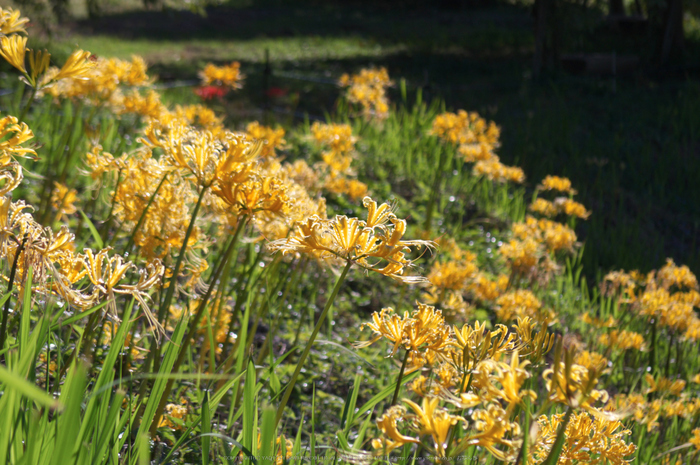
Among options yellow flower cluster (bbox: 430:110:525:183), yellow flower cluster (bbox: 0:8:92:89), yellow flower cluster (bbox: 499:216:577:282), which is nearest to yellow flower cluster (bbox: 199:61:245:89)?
yellow flower cluster (bbox: 430:110:525:183)

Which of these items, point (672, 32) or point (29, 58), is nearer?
point (29, 58)

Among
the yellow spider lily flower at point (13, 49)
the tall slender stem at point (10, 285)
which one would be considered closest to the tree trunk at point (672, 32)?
the yellow spider lily flower at point (13, 49)

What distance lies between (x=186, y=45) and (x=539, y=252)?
12.9m

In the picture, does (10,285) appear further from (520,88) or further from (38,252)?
(520,88)

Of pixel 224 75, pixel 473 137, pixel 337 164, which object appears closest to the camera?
pixel 337 164

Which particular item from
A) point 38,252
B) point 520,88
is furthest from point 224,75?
point 520,88

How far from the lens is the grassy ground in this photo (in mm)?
5992

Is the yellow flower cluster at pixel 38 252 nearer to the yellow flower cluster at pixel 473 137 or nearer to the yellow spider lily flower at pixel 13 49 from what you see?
the yellow spider lily flower at pixel 13 49

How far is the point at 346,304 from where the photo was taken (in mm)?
3428

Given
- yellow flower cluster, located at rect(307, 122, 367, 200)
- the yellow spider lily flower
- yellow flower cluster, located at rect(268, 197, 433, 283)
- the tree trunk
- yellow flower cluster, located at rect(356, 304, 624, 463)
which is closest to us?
yellow flower cluster, located at rect(356, 304, 624, 463)

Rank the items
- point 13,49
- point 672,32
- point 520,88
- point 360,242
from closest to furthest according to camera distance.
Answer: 1. point 360,242
2. point 13,49
3. point 520,88
4. point 672,32

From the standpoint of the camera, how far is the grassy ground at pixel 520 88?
5.99m

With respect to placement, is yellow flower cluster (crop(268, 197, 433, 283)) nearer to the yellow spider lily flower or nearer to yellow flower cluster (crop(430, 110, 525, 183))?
the yellow spider lily flower

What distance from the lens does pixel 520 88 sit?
10.1m
